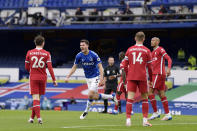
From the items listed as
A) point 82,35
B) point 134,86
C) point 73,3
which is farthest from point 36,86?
point 82,35

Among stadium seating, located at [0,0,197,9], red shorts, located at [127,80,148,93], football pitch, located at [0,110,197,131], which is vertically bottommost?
football pitch, located at [0,110,197,131]

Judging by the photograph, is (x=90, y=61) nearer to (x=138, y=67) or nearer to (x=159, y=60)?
(x=159, y=60)

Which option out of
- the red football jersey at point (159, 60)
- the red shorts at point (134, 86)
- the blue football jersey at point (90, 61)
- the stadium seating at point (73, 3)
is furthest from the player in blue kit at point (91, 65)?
the stadium seating at point (73, 3)

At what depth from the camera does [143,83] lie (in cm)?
975

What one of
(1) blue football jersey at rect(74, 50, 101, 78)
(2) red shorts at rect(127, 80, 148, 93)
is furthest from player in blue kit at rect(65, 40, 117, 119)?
(2) red shorts at rect(127, 80, 148, 93)

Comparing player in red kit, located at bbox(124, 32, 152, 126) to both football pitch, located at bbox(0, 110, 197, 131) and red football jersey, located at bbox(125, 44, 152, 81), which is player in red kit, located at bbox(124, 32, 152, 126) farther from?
football pitch, located at bbox(0, 110, 197, 131)

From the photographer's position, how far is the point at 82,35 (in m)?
37.9

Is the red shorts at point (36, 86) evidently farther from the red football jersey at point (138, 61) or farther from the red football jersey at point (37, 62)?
the red football jersey at point (138, 61)

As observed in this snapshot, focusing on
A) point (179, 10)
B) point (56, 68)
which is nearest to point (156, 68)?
point (179, 10)

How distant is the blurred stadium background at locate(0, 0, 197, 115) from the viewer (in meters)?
28.7

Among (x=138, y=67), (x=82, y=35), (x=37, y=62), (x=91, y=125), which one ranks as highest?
(x=82, y=35)

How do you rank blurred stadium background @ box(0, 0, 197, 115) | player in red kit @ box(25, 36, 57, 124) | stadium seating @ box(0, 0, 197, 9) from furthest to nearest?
stadium seating @ box(0, 0, 197, 9)
blurred stadium background @ box(0, 0, 197, 115)
player in red kit @ box(25, 36, 57, 124)

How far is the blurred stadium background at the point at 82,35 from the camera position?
28719mm

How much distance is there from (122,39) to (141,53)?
88.9 ft
